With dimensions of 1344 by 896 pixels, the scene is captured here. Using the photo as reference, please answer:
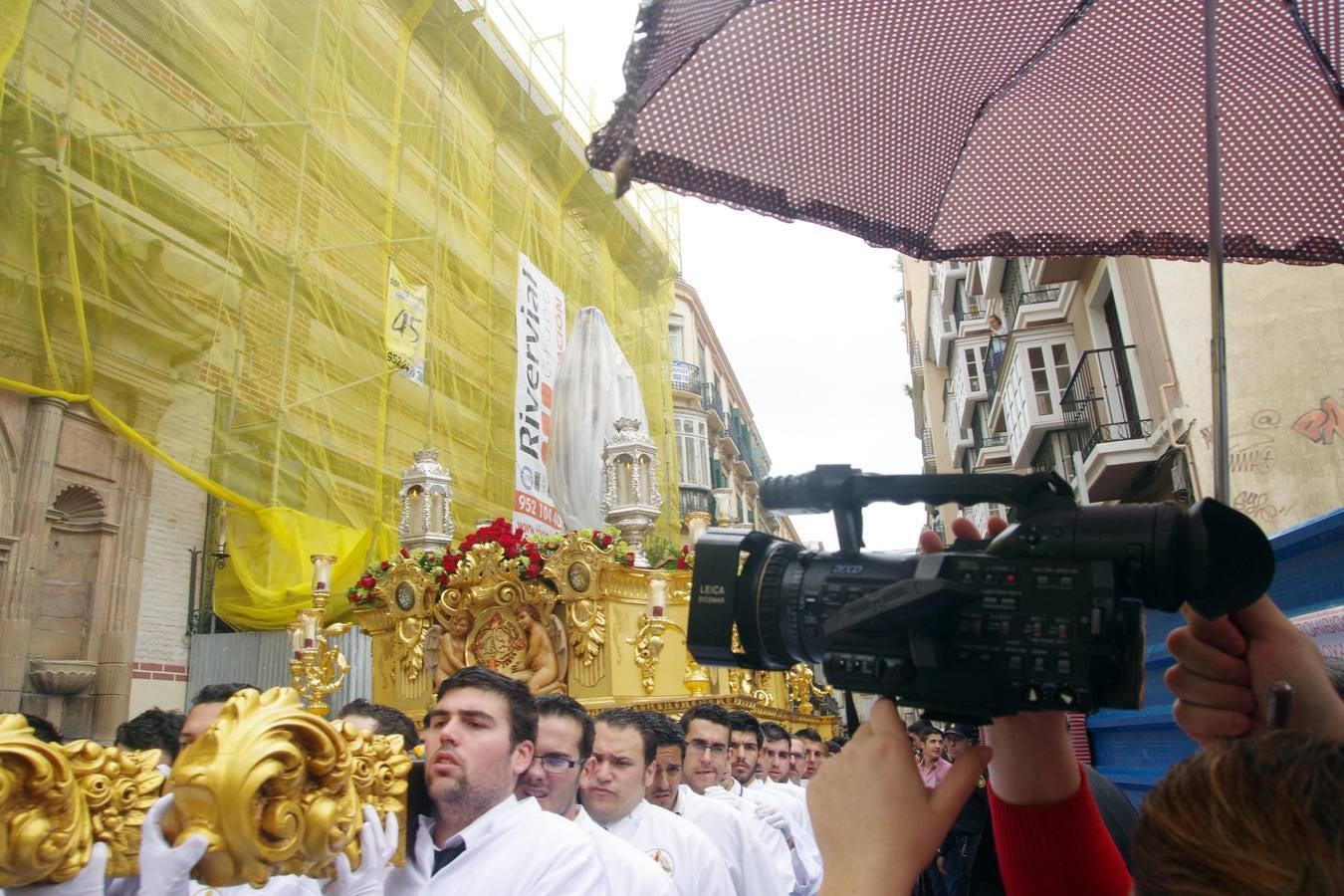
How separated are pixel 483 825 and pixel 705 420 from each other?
109 ft

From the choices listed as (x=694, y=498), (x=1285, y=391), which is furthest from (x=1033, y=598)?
(x=694, y=498)

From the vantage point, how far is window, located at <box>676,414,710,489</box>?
3431 cm

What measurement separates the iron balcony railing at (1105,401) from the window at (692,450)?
68.1 feet

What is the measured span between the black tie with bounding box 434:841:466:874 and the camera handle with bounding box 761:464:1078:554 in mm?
1364

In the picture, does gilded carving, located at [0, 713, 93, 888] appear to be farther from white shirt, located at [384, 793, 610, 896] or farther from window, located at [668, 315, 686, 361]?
window, located at [668, 315, 686, 361]

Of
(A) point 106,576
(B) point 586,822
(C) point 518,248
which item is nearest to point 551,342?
(C) point 518,248

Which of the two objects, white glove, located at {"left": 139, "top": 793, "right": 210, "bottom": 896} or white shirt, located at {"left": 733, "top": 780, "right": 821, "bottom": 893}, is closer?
white glove, located at {"left": 139, "top": 793, "right": 210, "bottom": 896}

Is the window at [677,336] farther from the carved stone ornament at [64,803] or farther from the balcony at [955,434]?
the carved stone ornament at [64,803]

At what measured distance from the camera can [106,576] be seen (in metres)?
9.83

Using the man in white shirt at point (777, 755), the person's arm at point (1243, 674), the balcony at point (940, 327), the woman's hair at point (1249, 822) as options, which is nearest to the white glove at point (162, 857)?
the woman's hair at point (1249, 822)

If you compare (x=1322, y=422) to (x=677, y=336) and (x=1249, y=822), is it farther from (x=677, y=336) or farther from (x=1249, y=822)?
(x=677, y=336)

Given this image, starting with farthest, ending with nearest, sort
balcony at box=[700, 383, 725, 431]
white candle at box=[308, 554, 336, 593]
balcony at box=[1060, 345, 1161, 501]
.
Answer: balcony at box=[700, 383, 725, 431] → balcony at box=[1060, 345, 1161, 501] → white candle at box=[308, 554, 336, 593]

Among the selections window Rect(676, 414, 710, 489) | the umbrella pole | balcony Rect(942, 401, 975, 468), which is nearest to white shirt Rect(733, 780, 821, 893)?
the umbrella pole

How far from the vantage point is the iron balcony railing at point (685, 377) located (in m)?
36.1
